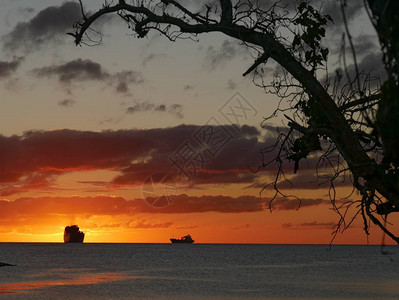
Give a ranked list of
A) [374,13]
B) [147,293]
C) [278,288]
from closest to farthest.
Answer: [374,13], [147,293], [278,288]

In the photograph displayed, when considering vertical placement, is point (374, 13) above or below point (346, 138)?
above

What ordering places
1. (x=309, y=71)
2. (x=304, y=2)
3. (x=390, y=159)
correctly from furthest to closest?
1. (x=304, y=2)
2. (x=309, y=71)
3. (x=390, y=159)

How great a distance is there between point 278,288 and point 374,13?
73.5m

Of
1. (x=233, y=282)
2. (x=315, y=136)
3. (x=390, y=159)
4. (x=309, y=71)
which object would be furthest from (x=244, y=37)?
(x=233, y=282)

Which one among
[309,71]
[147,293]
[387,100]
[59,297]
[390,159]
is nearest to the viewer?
[387,100]

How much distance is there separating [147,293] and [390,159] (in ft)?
218

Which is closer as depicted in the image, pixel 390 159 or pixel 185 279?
pixel 390 159

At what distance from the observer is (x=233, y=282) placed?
87375 mm

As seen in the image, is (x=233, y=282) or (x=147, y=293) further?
(x=233, y=282)

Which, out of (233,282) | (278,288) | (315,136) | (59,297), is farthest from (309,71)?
(233,282)

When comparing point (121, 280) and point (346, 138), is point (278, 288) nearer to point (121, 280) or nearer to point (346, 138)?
point (121, 280)

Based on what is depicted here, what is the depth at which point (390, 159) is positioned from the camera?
7555 mm

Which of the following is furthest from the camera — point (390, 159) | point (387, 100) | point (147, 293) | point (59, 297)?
point (147, 293)

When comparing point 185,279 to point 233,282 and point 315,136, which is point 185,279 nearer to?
point 233,282
